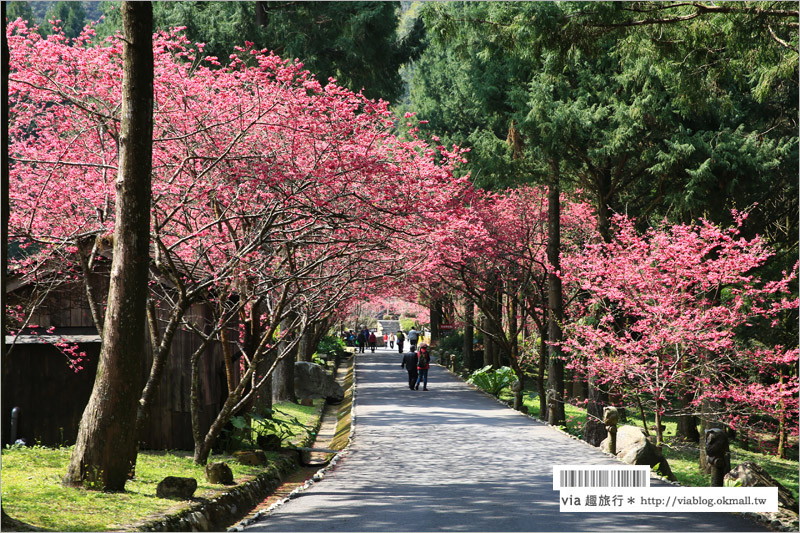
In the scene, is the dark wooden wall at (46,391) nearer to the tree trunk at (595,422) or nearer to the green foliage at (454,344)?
the tree trunk at (595,422)

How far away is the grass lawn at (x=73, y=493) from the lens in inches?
287

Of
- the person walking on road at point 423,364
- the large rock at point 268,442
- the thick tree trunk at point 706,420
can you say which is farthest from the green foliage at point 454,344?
the large rock at point 268,442

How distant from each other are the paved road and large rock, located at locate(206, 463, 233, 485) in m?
1.06

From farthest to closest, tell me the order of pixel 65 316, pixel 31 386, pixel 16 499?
pixel 65 316, pixel 31 386, pixel 16 499

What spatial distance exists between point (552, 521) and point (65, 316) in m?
Answer: 8.79

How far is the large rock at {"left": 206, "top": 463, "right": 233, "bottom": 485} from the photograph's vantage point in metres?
10.4

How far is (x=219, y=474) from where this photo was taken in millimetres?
10414

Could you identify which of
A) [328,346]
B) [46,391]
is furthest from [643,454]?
[328,346]

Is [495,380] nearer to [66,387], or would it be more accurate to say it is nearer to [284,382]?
[284,382]

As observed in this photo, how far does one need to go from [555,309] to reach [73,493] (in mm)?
14019

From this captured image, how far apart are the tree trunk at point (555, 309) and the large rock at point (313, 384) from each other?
8.69m

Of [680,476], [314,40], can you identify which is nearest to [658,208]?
[680,476]

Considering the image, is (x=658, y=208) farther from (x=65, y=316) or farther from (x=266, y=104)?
(x=65, y=316)

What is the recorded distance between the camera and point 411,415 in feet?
67.3
